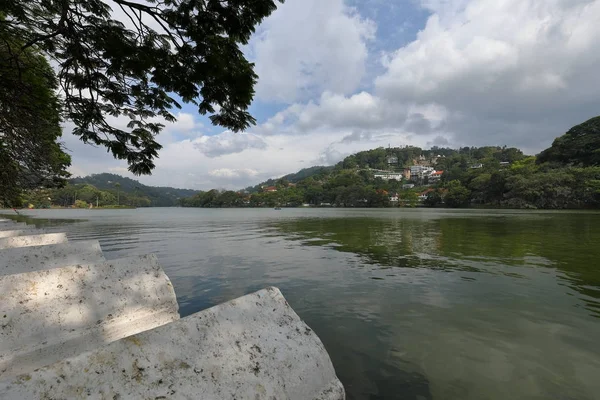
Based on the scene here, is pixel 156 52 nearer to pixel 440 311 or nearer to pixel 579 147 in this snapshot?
pixel 440 311

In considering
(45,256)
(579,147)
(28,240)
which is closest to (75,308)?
(45,256)

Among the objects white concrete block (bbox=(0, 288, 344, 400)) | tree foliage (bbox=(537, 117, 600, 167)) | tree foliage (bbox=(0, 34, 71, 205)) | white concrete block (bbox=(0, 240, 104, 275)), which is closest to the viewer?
white concrete block (bbox=(0, 288, 344, 400))

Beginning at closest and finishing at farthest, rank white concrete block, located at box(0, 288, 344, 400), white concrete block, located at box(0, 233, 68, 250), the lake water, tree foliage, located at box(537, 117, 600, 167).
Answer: white concrete block, located at box(0, 288, 344, 400)
the lake water
white concrete block, located at box(0, 233, 68, 250)
tree foliage, located at box(537, 117, 600, 167)

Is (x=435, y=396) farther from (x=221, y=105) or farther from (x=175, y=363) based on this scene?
(x=221, y=105)

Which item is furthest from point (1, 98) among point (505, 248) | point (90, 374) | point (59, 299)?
point (505, 248)

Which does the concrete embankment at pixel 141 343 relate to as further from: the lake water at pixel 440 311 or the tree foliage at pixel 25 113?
the tree foliage at pixel 25 113

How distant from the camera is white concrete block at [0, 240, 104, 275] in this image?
512 centimetres

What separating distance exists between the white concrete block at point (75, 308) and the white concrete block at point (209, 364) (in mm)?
2057

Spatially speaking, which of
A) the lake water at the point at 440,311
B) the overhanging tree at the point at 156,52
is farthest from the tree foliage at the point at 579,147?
the overhanging tree at the point at 156,52

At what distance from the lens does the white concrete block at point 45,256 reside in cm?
512

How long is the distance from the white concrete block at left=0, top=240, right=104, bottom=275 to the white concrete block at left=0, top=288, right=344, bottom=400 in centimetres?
470

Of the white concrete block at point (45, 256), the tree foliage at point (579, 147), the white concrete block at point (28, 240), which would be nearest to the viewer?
the white concrete block at point (45, 256)

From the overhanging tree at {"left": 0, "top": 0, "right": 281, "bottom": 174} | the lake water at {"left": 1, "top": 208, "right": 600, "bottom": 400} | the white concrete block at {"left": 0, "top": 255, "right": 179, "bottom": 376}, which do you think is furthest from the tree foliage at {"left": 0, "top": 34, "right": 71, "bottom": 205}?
the lake water at {"left": 1, "top": 208, "right": 600, "bottom": 400}

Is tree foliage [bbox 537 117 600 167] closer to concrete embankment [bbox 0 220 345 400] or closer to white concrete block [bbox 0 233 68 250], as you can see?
concrete embankment [bbox 0 220 345 400]
